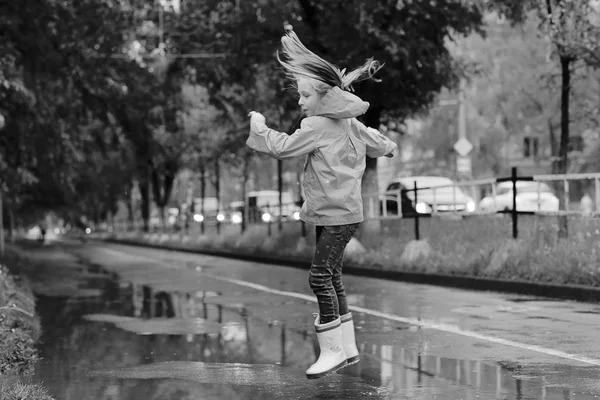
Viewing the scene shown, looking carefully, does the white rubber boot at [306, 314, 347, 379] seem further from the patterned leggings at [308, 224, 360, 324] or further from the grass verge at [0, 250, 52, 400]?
the grass verge at [0, 250, 52, 400]

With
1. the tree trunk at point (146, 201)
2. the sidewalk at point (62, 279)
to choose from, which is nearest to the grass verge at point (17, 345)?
→ the sidewalk at point (62, 279)

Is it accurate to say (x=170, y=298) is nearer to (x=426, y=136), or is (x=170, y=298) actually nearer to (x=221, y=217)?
(x=221, y=217)

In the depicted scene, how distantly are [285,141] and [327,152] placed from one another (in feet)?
0.96

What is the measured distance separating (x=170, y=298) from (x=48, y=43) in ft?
21.1

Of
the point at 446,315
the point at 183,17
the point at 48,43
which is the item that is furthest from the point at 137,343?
the point at 183,17

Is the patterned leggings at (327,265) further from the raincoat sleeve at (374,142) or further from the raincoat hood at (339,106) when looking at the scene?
the raincoat hood at (339,106)

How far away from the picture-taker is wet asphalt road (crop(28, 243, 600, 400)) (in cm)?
717

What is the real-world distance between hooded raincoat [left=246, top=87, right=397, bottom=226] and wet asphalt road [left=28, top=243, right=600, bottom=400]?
1162mm

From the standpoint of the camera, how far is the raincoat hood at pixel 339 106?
282 inches

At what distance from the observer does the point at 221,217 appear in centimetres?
4566

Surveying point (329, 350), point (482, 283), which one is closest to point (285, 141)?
point (329, 350)

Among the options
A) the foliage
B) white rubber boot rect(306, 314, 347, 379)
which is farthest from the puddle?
the foliage

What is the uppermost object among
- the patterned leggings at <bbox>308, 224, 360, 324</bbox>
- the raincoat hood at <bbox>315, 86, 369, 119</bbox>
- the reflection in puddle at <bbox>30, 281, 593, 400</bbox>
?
the raincoat hood at <bbox>315, 86, 369, 119</bbox>

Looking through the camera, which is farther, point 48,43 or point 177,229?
point 177,229
